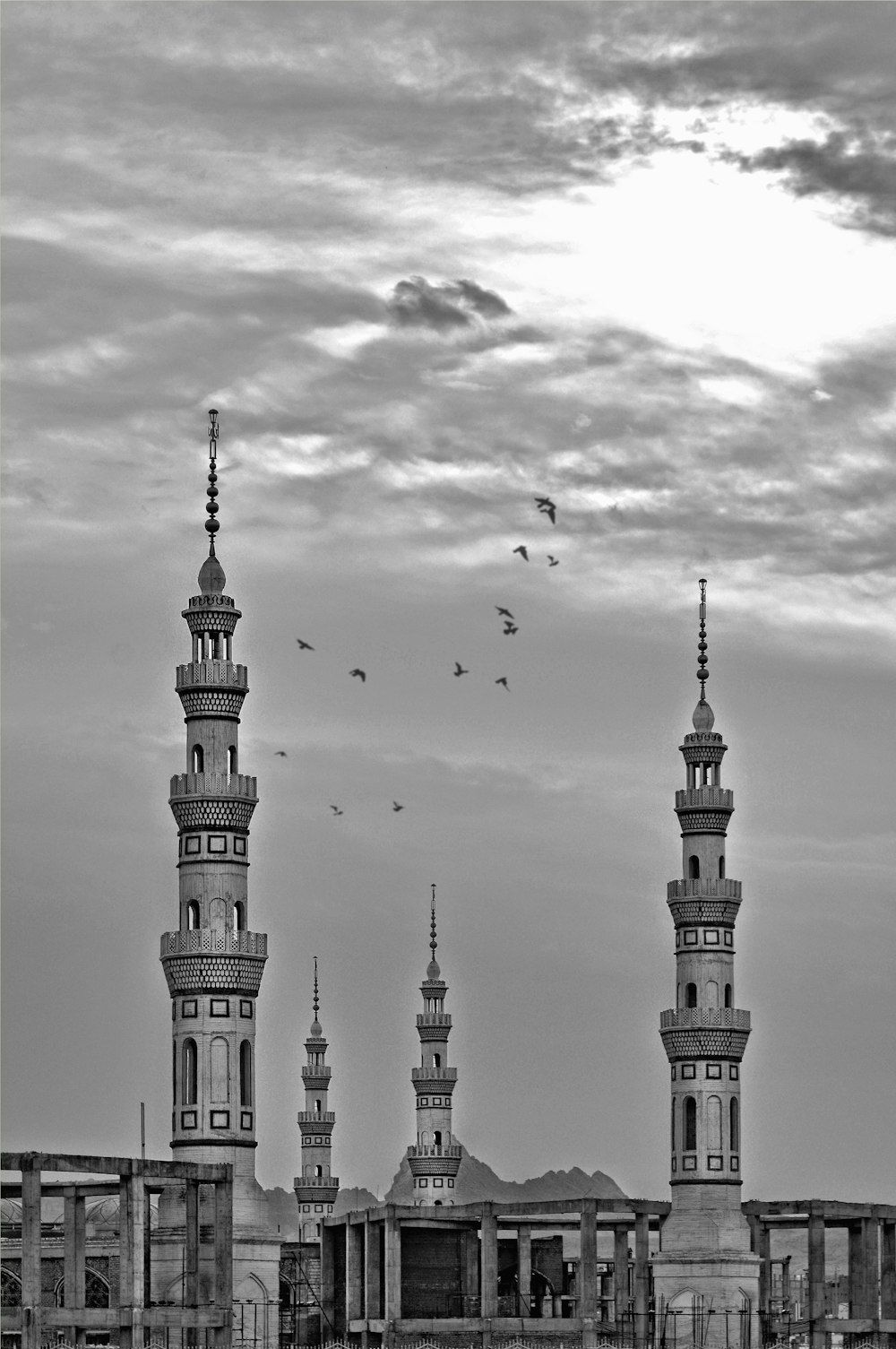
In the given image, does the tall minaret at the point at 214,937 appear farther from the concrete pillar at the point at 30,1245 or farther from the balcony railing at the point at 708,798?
the balcony railing at the point at 708,798

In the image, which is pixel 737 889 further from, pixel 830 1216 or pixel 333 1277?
pixel 333 1277

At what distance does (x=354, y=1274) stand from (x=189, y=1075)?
13.5m

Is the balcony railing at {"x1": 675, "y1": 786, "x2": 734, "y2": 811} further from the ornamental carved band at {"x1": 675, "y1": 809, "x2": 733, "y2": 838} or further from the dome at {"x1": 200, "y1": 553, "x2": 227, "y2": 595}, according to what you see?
the dome at {"x1": 200, "y1": 553, "x2": 227, "y2": 595}

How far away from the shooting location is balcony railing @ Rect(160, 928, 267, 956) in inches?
3866

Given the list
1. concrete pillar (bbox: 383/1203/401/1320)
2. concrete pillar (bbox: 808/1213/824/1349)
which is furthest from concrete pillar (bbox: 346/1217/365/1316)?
concrete pillar (bbox: 808/1213/824/1349)

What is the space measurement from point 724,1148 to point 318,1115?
6064 centimetres

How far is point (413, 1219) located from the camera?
102 meters

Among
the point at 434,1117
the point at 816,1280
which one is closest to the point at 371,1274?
the point at 816,1280

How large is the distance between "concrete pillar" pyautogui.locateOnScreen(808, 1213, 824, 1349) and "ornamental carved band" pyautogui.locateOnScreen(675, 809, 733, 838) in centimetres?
2106

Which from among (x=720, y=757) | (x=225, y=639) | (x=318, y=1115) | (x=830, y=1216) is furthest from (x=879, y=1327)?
(x=318, y=1115)

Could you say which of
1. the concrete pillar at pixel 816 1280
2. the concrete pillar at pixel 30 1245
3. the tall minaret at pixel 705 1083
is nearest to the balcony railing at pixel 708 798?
the tall minaret at pixel 705 1083

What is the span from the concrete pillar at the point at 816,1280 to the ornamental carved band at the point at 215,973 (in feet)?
80.9

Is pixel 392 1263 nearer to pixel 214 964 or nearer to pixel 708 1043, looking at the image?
pixel 214 964

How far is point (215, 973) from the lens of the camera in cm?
9812
